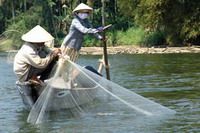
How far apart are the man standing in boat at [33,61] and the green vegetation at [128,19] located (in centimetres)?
741

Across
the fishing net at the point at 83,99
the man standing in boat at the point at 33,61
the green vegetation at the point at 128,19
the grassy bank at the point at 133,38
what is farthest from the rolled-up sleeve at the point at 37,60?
the grassy bank at the point at 133,38

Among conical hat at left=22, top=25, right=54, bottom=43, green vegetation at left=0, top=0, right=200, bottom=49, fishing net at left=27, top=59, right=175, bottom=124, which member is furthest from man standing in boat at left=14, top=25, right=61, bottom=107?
green vegetation at left=0, top=0, right=200, bottom=49

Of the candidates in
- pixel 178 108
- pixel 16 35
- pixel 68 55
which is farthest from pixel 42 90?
pixel 16 35

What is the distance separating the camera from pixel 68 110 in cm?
1443

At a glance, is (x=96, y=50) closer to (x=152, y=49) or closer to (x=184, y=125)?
(x=152, y=49)

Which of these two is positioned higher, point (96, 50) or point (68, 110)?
point (68, 110)

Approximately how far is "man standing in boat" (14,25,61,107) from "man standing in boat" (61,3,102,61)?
839 millimetres

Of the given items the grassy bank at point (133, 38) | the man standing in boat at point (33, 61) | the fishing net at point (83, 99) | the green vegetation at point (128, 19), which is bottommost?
the grassy bank at point (133, 38)

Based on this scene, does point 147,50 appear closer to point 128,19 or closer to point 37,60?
point 128,19

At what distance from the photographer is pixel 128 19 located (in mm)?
60938

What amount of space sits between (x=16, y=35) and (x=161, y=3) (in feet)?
83.0

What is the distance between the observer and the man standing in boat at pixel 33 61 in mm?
14258

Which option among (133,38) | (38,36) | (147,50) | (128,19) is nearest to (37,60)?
(38,36)

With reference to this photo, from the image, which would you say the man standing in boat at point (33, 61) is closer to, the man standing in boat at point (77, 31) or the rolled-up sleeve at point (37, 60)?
the rolled-up sleeve at point (37, 60)
